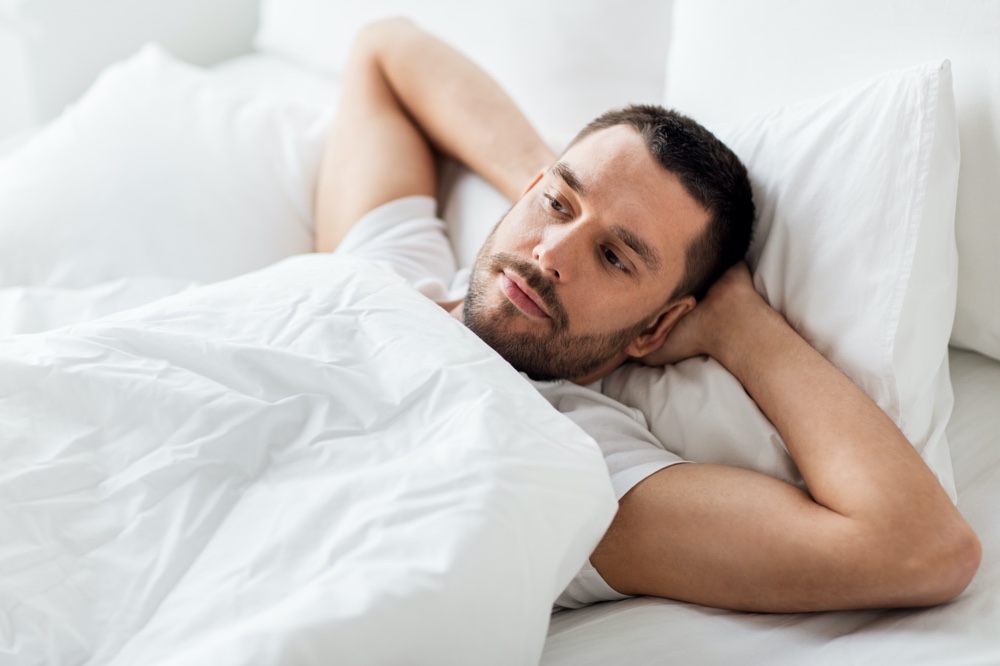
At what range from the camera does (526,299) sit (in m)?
1.11

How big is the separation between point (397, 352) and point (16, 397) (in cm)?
39

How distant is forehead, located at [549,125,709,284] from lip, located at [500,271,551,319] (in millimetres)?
133

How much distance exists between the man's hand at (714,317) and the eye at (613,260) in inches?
5.5

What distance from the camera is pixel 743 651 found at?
862 mm

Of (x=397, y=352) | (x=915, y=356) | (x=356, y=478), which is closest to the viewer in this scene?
(x=356, y=478)

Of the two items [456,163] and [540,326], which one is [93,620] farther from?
[456,163]

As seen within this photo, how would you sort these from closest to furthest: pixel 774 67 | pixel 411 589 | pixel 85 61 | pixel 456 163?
pixel 411 589
pixel 774 67
pixel 456 163
pixel 85 61

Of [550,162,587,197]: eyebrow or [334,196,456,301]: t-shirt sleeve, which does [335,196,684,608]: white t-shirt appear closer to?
[334,196,456,301]: t-shirt sleeve

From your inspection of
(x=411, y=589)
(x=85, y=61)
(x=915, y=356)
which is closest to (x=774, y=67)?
(x=915, y=356)

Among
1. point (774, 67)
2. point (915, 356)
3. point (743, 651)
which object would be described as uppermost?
point (774, 67)

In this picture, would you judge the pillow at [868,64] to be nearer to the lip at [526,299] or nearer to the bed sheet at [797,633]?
the bed sheet at [797,633]

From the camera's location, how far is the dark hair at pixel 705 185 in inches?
44.9

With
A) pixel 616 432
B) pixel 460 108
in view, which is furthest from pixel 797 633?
pixel 460 108

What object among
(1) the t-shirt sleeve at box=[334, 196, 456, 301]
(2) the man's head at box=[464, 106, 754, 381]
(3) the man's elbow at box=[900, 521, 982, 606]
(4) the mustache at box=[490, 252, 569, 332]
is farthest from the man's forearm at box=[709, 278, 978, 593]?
(1) the t-shirt sleeve at box=[334, 196, 456, 301]
